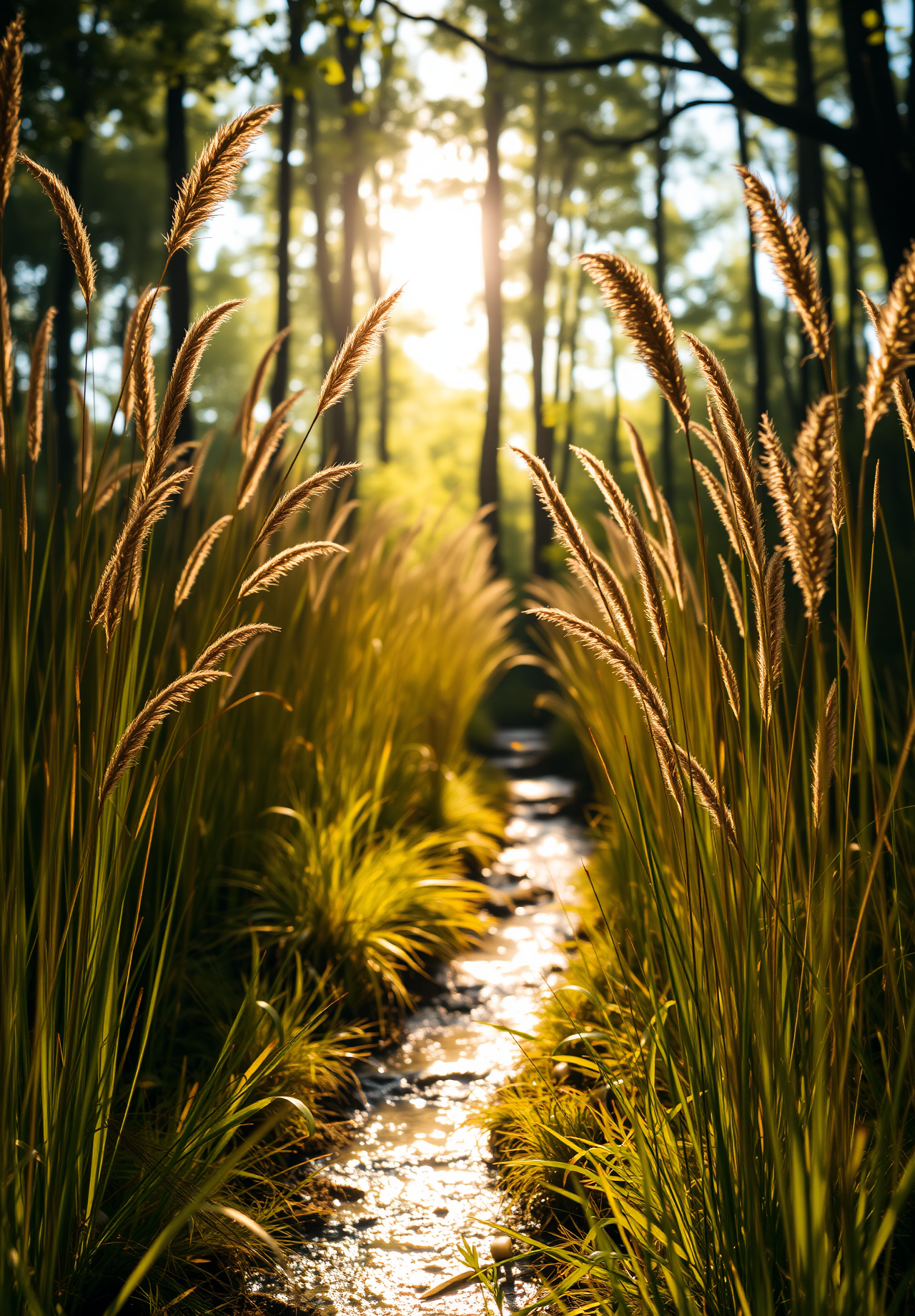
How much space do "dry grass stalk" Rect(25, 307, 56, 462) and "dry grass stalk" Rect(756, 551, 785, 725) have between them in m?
0.91

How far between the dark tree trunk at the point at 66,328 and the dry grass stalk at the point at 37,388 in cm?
874

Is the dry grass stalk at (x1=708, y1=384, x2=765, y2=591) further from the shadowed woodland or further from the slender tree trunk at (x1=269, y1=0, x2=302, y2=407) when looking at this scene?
the slender tree trunk at (x1=269, y1=0, x2=302, y2=407)

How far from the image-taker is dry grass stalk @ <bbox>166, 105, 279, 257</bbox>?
88 cm

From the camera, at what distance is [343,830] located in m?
2.45

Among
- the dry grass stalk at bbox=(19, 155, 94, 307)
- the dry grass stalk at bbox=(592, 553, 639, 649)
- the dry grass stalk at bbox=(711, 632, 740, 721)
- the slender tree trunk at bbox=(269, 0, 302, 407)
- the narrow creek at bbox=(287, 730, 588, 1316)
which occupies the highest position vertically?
the slender tree trunk at bbox=(269, 0, 302, 407)

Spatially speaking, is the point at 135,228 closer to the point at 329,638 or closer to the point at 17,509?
the point at 329,638

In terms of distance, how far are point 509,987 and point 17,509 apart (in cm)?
210

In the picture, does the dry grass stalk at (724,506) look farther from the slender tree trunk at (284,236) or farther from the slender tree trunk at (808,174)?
the slender tree trunk at (808,174)

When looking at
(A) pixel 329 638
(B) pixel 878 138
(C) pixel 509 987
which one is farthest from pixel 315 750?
(B) pixel 878 138

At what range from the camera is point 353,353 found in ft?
3.08

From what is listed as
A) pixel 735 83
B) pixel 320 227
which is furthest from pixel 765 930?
pixel 320 227

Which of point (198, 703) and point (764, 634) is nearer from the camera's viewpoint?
point (764, 634)

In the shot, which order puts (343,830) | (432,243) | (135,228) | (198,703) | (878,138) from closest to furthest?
(198,703) < (343,830) < (878,138) < (432,243) < (135,228)

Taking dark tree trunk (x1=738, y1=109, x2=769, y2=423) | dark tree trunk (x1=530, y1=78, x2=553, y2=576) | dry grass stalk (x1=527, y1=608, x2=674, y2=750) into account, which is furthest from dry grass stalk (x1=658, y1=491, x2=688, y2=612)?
dark tree trunk (x1=738, y1=109, x2=769, y2=423)
